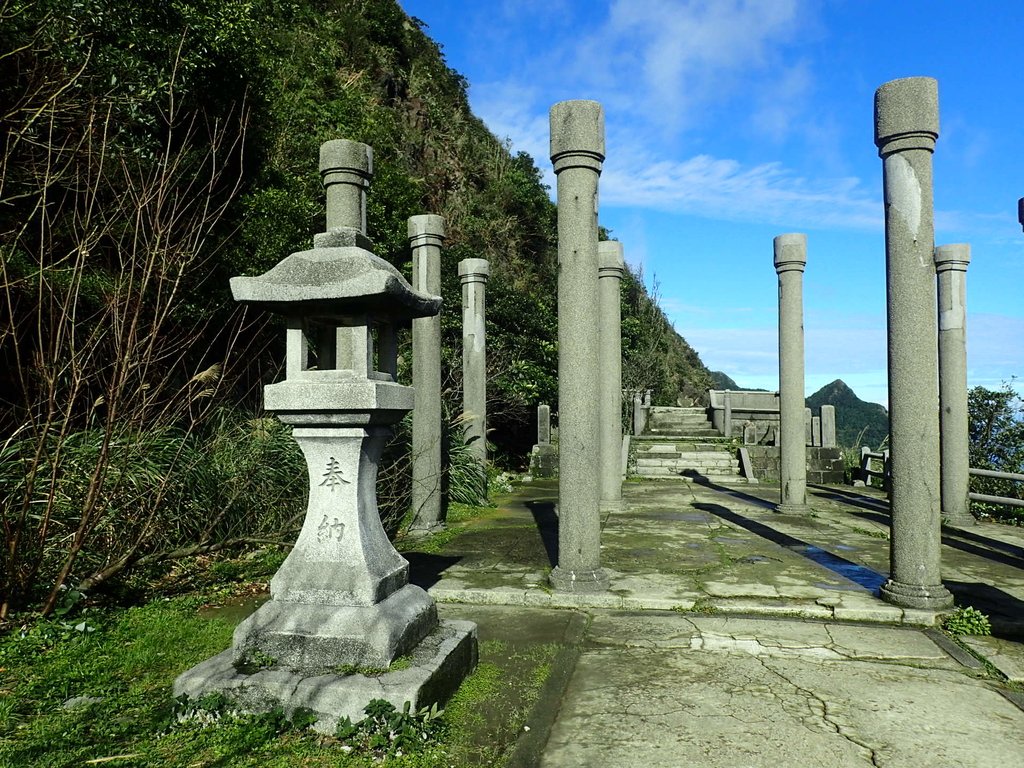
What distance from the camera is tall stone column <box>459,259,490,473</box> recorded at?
37.0 feet

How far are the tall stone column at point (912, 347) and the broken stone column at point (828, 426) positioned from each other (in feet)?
39.2

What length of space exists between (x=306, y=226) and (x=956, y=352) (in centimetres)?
997

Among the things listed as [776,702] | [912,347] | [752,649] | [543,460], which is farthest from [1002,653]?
[543,460]

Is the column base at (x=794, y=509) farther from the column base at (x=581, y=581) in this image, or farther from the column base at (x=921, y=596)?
the column base at (x=581, y=581)

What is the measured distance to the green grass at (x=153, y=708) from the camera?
3.08 m

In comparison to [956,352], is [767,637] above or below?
below

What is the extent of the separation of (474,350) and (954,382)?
712 centimetres

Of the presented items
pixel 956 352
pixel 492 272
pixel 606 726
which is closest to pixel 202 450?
pixel 606 726

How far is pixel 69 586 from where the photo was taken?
5.04 meters

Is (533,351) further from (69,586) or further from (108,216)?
(69,586)

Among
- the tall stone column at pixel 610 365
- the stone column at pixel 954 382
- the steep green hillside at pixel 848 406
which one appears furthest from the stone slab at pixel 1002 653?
the steep green hillside at pixel 848 406

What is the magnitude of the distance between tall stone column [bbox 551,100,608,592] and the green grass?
1289mm

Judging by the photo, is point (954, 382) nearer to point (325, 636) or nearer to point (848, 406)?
point (325, 636)

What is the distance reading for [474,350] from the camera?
11.4 m
